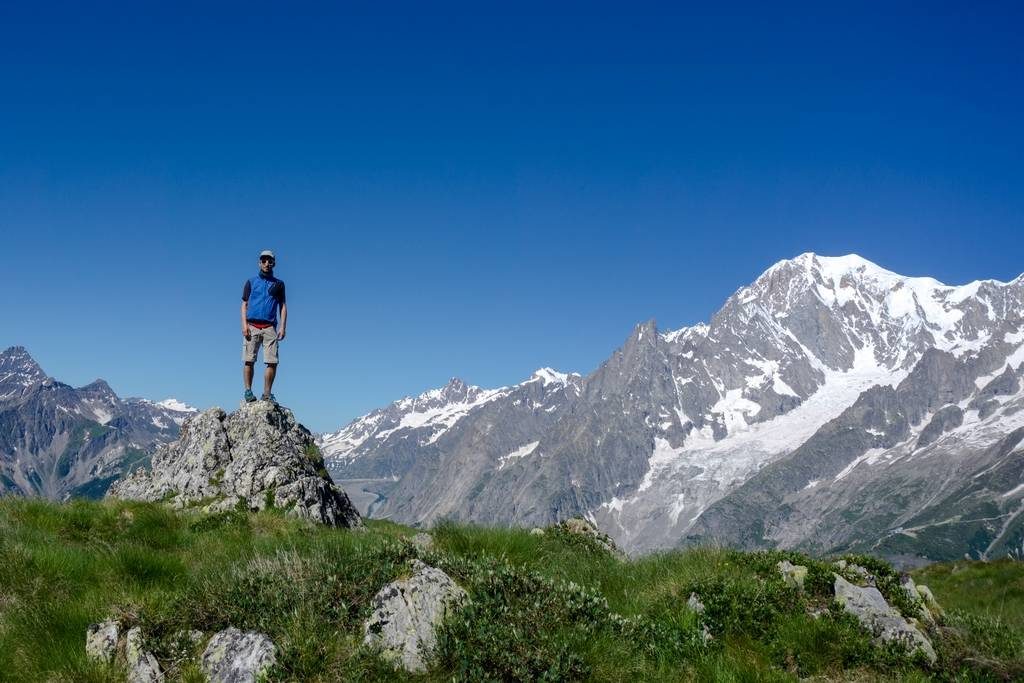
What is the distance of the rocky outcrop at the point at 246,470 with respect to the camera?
19766 millimetres

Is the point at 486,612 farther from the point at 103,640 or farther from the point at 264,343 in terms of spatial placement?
the point at 264,343

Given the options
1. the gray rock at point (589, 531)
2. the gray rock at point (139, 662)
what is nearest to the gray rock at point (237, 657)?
the gray rock at point (139, 662)

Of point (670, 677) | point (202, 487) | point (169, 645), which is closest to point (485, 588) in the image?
point (670, 677)

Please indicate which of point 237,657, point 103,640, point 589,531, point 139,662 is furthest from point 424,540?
point 589,531

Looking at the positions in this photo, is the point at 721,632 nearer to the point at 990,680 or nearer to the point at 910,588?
the point at 990,680

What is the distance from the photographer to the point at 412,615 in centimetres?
795

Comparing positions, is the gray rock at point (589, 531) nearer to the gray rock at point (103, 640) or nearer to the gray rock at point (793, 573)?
the gray rock at point (793, 573)

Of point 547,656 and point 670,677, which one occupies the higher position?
point 547,656

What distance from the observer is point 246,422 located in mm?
24203

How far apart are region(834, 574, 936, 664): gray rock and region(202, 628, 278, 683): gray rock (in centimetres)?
886

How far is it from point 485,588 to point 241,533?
8879 millimetres

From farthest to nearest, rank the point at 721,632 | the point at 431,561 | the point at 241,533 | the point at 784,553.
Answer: the point at 241,533, the point at 784,553, the point at 721,632, the point at 431,561

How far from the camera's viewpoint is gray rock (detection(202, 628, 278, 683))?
7270 mm

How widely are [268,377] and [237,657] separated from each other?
59.9 ft
